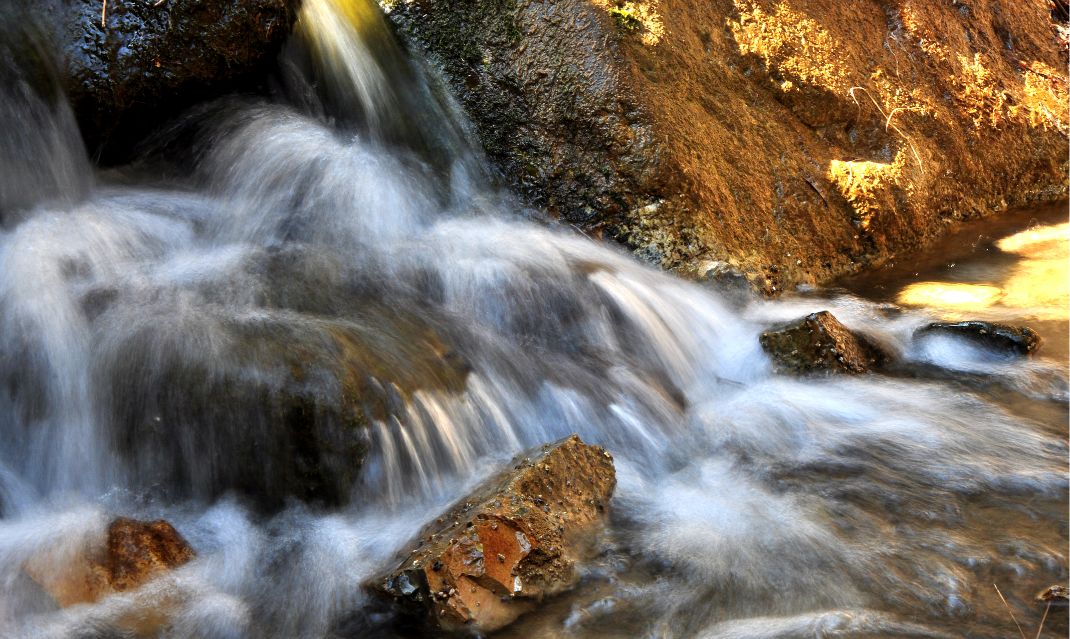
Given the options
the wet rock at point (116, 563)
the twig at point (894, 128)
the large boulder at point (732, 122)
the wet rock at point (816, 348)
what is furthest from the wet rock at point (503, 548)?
the twig at point (894, 128)

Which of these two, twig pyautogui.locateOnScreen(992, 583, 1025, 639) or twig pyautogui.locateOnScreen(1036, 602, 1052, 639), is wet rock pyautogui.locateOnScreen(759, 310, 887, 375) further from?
twig pyautogui.locateOnScreen(1036, 602, 1052, 639)

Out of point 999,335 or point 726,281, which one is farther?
point 726,281

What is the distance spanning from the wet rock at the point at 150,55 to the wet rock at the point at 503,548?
8.82 ft

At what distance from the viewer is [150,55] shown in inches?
178

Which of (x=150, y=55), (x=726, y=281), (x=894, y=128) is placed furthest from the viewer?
(x=894, y=128)

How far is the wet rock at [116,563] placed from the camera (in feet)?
9.25

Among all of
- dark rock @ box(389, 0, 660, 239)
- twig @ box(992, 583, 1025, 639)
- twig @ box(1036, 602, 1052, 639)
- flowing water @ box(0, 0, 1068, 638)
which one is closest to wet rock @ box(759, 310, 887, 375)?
flowing water @ box(0, 0, 1068, 638)

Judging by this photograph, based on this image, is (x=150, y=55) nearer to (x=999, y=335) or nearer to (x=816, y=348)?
(x=816, y=348)

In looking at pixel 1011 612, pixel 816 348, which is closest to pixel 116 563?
pixel 1011 612

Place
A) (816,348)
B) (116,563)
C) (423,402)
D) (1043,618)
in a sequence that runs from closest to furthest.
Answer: (1043,618) → (116,563) → (423,402) → (816,348)

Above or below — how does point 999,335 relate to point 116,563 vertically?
below

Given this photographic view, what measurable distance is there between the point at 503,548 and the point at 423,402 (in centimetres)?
89

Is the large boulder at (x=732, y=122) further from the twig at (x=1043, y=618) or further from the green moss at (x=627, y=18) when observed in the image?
the twig at (x=1043, y=618)

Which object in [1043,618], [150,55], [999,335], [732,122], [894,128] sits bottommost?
[1043,618]
